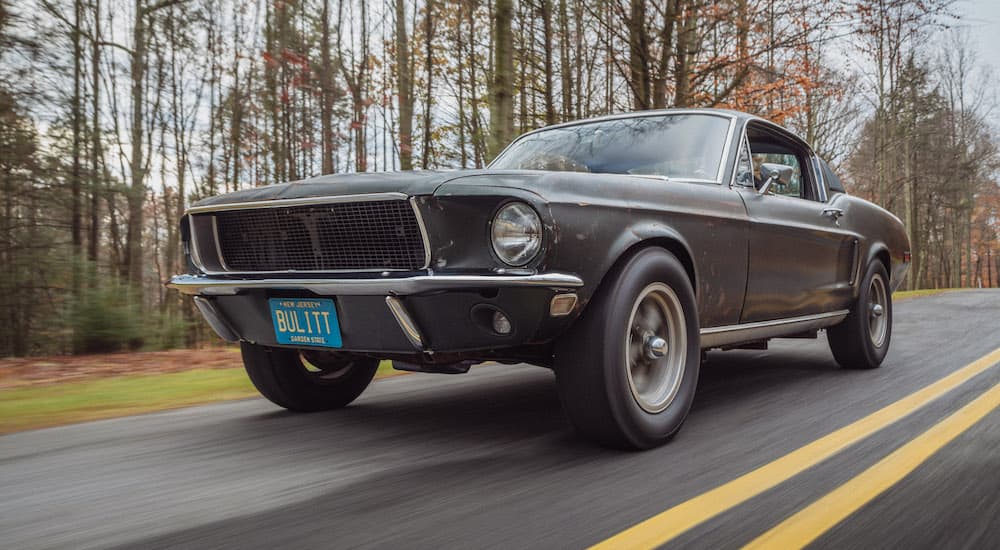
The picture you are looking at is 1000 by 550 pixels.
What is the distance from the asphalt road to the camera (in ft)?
6.75

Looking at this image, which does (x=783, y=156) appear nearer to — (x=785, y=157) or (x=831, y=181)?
(x=785, y=157)

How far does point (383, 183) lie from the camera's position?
2.87 m

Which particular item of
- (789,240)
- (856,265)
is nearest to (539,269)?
(789,240)

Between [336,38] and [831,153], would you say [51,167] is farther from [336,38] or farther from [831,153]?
[831,153]

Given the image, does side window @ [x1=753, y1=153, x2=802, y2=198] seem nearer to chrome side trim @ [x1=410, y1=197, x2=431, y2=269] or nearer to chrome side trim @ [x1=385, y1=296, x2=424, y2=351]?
chrome side trim @ [x1=410, y1=197, x2=431, y2=269]

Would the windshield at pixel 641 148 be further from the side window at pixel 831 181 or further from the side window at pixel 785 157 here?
the side window at pixel 831 181

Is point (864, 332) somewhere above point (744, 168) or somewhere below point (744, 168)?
below

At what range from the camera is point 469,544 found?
1969mm

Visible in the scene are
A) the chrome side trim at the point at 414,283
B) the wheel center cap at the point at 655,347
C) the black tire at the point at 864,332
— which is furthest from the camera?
the black tire at the point at 864,332

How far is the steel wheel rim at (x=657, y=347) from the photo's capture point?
310 cm

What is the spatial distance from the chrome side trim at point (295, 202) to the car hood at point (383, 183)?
0.6 inches

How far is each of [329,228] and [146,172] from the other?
391 inches

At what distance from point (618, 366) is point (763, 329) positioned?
158cm

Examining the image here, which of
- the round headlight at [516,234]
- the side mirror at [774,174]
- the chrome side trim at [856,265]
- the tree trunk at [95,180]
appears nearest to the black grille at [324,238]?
the round headlight at [516,234]
